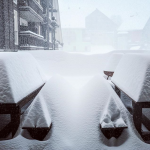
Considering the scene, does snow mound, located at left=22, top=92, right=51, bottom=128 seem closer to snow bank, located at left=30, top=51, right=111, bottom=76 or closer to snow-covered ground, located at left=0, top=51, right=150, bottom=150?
snow-covered ground, located at left=0, top=51, right=150, bottom=150

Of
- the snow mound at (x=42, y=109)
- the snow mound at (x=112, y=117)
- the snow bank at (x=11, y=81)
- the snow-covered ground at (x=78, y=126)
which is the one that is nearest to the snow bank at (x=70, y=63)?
the snow-covered ground at (x=78, y=126)

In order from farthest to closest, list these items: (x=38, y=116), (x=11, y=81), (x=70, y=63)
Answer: (x=70, y=63) < (x=38, y=116) < (x=11, y=81)

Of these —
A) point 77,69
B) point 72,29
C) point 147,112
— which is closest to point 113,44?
point 72,29

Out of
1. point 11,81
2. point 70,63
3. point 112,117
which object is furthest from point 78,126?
point 70,63

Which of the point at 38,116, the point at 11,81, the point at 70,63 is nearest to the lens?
the point at 11,81

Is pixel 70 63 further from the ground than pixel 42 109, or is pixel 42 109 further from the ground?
pixel 70 63

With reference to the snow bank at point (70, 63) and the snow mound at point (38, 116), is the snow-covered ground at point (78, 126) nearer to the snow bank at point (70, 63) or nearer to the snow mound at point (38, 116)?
the snow mound at point (38, 116)

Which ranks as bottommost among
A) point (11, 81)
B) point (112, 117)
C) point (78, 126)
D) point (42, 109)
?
point (78, 126)

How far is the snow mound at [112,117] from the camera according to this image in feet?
8.43

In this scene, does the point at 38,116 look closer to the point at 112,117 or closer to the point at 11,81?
the point at 11,81

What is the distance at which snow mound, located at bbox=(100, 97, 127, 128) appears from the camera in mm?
2568

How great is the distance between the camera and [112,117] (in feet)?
8.95

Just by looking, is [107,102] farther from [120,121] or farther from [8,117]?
[8,117]

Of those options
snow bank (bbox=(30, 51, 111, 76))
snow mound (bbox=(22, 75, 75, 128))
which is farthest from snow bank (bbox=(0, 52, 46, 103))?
snow bank (bbox=(30, 51, 111, 76))
